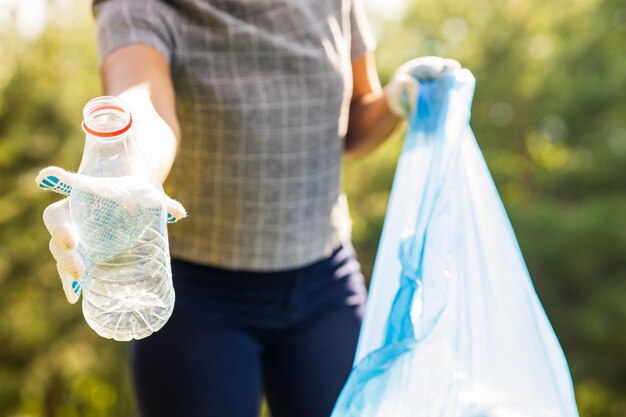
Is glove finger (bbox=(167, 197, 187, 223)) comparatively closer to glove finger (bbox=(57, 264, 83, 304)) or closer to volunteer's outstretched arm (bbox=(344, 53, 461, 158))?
glove finger (bbox=(57, 264, 83, 304))

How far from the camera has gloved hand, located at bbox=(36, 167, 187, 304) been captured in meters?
0.92

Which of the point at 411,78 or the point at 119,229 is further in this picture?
the point at 411,78

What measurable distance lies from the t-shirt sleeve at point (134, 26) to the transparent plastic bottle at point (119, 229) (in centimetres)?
28

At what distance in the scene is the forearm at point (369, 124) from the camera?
5.71ft

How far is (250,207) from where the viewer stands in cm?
147

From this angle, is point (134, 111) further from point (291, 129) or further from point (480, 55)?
point (480, 55)

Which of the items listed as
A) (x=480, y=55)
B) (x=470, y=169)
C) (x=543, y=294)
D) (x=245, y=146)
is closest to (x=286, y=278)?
(x=245, y=146)

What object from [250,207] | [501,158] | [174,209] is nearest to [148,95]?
[174,209]

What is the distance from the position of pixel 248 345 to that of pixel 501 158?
831 centimetres

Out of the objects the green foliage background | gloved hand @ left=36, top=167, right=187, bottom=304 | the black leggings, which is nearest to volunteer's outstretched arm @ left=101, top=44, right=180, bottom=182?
gloved hand @ left=36, top=167, right=187, bottom=304

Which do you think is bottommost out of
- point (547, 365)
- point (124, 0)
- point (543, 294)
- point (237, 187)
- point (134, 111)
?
point (543, 294)

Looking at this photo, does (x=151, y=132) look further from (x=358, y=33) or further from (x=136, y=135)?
(x=358, y=33)

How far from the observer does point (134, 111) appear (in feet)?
3.68

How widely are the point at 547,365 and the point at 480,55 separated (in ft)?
26.5
